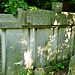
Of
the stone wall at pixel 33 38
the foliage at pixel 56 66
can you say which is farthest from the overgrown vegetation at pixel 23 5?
the foliage at pixel 56 66

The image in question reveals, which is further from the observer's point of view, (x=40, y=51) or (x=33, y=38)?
(x=40, y=51)

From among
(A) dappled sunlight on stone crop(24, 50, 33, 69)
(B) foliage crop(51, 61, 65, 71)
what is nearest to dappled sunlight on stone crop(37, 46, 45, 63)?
(A) dappled sunlight on stone crop(24, 50, 33, 69)

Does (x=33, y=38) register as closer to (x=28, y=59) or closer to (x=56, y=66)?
(x=28, y=59)

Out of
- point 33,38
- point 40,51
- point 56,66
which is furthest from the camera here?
point 56,66

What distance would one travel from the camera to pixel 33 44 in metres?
3.62

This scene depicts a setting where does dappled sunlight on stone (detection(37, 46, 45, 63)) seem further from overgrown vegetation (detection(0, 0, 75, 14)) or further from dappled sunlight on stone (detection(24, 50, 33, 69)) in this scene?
overgrown vegetation (detection(0, 0, 75, 14))

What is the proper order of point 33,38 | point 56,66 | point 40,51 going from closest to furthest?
1. point 33,38
2. point 40,51
3. point 56,66

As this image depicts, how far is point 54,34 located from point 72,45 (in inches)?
41.9

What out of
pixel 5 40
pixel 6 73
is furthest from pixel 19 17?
pixel 6 73

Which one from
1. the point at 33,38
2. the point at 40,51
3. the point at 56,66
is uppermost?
the point at 33,38

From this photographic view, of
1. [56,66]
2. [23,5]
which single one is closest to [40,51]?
[56,66]

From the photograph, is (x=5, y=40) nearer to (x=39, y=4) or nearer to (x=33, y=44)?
(x=33, y=44)

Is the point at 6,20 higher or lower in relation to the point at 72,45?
higher

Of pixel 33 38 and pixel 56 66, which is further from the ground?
pixel 33 38
